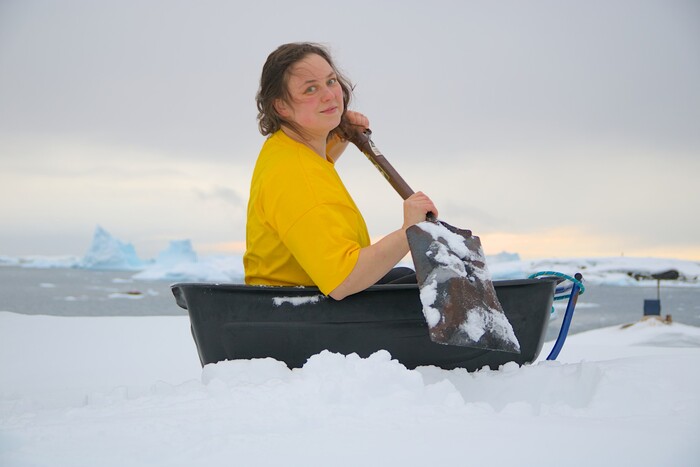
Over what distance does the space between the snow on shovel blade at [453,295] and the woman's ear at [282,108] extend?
0.60 meters

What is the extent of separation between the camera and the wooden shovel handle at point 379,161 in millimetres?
2367

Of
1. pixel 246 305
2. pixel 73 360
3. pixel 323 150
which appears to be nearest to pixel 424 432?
pixel 246 305

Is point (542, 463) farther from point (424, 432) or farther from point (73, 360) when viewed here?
point (73, 360)

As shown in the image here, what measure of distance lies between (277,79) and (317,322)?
0.76 metres

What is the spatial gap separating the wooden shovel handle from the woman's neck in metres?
0.19

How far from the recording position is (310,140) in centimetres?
233

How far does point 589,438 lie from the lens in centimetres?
151

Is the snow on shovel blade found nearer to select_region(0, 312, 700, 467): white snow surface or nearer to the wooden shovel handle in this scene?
select_region(0, 312, 700, 467): white snow surface

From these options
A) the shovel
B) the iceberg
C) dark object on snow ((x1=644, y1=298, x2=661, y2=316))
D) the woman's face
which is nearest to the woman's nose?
the woman's face

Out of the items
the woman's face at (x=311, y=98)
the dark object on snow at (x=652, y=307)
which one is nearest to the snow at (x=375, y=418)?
the woman's face at (x=311, y=98)

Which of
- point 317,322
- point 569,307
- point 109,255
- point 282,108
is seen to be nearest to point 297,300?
point 317,322

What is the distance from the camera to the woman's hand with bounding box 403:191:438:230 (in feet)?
6.53

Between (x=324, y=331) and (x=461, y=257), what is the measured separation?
43 cm

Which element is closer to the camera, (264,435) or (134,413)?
(264,435)
